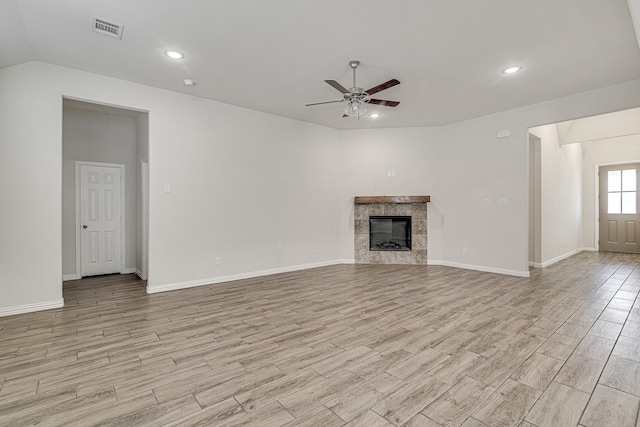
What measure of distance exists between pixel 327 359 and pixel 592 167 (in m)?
9.48

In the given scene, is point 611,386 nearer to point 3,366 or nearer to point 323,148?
point 3,366

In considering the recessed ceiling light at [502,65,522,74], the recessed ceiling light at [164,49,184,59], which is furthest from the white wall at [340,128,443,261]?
the recessed ceiling light at [164,49,184,59]

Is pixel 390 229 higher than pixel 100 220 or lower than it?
lower

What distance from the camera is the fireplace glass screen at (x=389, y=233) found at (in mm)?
6363

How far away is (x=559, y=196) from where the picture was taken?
6.53 meters

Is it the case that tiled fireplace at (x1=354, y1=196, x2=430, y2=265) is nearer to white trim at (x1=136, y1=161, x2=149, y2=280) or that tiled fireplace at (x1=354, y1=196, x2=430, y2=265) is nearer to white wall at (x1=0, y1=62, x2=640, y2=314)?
white wall at (x1=0, y1=62, x2=640, y2=314)

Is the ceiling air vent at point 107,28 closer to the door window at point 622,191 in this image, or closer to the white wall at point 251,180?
the white wall at point 251,180

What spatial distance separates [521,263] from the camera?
16.4ft

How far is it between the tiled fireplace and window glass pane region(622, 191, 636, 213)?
18.5 ft

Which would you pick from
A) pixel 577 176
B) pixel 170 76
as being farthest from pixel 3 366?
pixel 577 176

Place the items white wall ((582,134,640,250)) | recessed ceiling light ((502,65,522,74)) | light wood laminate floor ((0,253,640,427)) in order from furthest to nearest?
white wall ((582,134,640,250))
recessed ceiling light ((502,65,522,74))
light wood laminate floor ((0,253,640,427))

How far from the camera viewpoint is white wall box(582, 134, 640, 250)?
7570 mm

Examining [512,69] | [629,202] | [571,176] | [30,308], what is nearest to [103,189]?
[30,308]

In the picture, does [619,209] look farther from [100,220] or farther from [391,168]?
[100,220]
